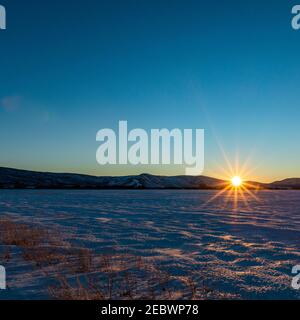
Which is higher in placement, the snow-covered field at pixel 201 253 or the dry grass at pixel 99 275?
the dry grass at pixel 99 275

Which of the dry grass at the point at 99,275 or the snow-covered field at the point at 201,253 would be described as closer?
the dry grass at the point at 99,275

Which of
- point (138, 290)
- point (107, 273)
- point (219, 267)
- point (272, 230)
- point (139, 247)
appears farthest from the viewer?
point (272, 230)

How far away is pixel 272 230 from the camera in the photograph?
1889cm

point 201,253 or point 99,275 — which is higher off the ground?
point 99,275

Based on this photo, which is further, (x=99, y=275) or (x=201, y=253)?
(x=201, y=253)

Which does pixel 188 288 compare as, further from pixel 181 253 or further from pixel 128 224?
pixel 128 224

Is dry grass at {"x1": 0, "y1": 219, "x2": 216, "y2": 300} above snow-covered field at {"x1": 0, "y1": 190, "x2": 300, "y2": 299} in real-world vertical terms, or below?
above

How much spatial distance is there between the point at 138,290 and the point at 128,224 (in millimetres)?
13367

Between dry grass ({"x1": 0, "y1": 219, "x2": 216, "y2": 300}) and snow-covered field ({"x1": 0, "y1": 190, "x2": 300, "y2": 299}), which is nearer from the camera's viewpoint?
dry grass ({"x1": 0, "y1": 219, "x2": 216, "y2": 300})
